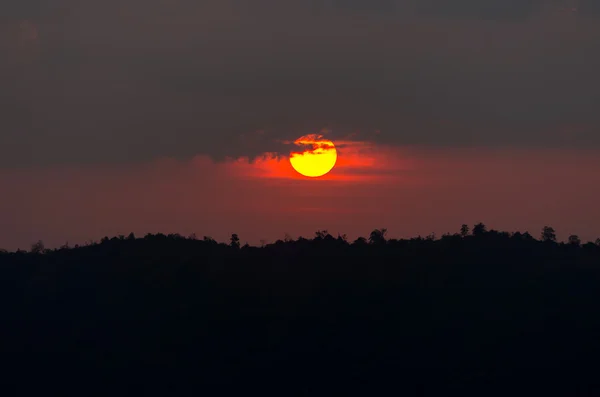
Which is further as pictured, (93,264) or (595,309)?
(93,264)

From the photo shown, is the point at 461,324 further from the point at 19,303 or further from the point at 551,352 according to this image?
the point at 19,303

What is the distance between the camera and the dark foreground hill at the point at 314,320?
272 ft

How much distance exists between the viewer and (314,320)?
91.6 m

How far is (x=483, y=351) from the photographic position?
8412 centimetres

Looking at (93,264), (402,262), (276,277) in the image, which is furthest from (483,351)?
(93,264)

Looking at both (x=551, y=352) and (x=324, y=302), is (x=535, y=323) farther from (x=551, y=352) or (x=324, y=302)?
(x=324, y=302)

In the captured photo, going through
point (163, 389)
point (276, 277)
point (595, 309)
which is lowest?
point (163, 389)

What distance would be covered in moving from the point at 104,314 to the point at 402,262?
3334 cm

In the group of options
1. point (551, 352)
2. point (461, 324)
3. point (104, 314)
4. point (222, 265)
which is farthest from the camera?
point (222, 265)

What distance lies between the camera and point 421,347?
282 ft

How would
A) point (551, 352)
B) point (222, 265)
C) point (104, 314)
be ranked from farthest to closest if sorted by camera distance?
point (222, 265), point (104, 314), point (551, 352)

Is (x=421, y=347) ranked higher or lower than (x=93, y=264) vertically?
lower

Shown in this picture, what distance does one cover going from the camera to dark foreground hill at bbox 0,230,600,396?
3260 inches

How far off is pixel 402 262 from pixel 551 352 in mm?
23243
